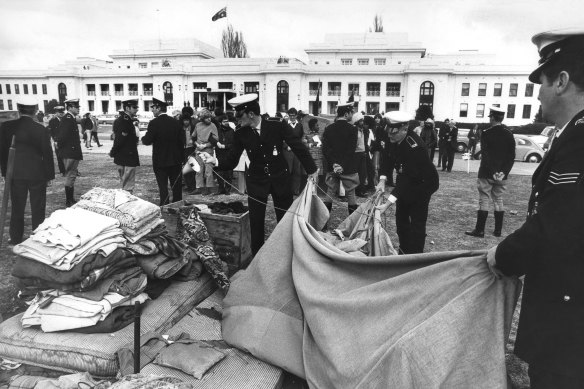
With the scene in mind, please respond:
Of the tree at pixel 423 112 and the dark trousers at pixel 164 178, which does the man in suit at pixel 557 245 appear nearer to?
the dark trousers at pixel 164 178

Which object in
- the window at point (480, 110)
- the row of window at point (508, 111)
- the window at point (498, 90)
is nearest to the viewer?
the row of window at point (508, 111)

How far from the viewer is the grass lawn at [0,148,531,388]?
158 inches

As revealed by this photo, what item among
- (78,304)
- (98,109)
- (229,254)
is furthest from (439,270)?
(98,109)

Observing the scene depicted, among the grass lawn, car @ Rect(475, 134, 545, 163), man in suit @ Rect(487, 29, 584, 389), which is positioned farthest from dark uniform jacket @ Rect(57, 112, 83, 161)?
car @ Rect(475, 134, 545, 163)

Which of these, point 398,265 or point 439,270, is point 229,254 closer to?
point 398,265

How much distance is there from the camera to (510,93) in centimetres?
6072

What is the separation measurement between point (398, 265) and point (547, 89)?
1202mm

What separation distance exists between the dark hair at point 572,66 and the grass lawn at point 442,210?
216 centimetres

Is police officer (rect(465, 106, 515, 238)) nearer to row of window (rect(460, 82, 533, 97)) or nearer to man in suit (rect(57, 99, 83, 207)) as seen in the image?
man in suit (rect(57, 99, 83, 207))

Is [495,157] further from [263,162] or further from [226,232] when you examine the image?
[226,232]

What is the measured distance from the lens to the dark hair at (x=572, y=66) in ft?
5.64

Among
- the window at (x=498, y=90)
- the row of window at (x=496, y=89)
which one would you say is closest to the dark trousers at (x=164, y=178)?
the row of window at (x=496, y=89)

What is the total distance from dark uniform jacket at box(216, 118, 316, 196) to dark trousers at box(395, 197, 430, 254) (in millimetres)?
1143

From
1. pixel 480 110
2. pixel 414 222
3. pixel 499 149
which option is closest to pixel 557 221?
pixel 414 222
